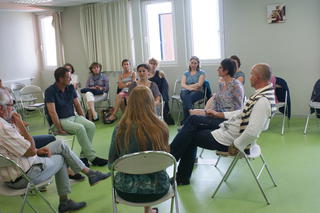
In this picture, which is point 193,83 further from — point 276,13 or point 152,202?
point 152,202

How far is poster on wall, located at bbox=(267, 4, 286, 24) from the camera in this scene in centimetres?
591

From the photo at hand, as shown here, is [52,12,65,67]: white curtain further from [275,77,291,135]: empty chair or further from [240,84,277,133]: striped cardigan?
[240,84,277,133]: striped cardigan

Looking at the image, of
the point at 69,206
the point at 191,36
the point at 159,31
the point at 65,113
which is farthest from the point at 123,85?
the point at 69,206

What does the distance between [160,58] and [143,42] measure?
452 mm

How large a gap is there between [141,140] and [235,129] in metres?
1.10

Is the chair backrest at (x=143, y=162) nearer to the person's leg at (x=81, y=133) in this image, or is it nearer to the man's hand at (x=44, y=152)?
the man's hand at (x=44, y=152)

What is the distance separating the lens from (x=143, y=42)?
7.25 m

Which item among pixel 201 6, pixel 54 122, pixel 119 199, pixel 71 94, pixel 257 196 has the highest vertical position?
pixel 201 6

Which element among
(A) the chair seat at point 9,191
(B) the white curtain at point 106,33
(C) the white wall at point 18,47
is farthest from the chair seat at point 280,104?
(C) the white wall at point 18,47

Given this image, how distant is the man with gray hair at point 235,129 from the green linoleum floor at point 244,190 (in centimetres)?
32

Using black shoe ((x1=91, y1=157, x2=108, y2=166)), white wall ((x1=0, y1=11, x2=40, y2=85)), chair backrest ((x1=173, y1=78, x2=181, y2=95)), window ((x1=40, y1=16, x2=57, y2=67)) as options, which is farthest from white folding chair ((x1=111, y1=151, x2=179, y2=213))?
window ((x1=40, y1=16, x2=57, y2=67))

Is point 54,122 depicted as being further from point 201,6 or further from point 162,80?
point 201,6

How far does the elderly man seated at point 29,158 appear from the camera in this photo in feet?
8.87

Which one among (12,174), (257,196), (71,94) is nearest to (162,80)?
(71,94)
